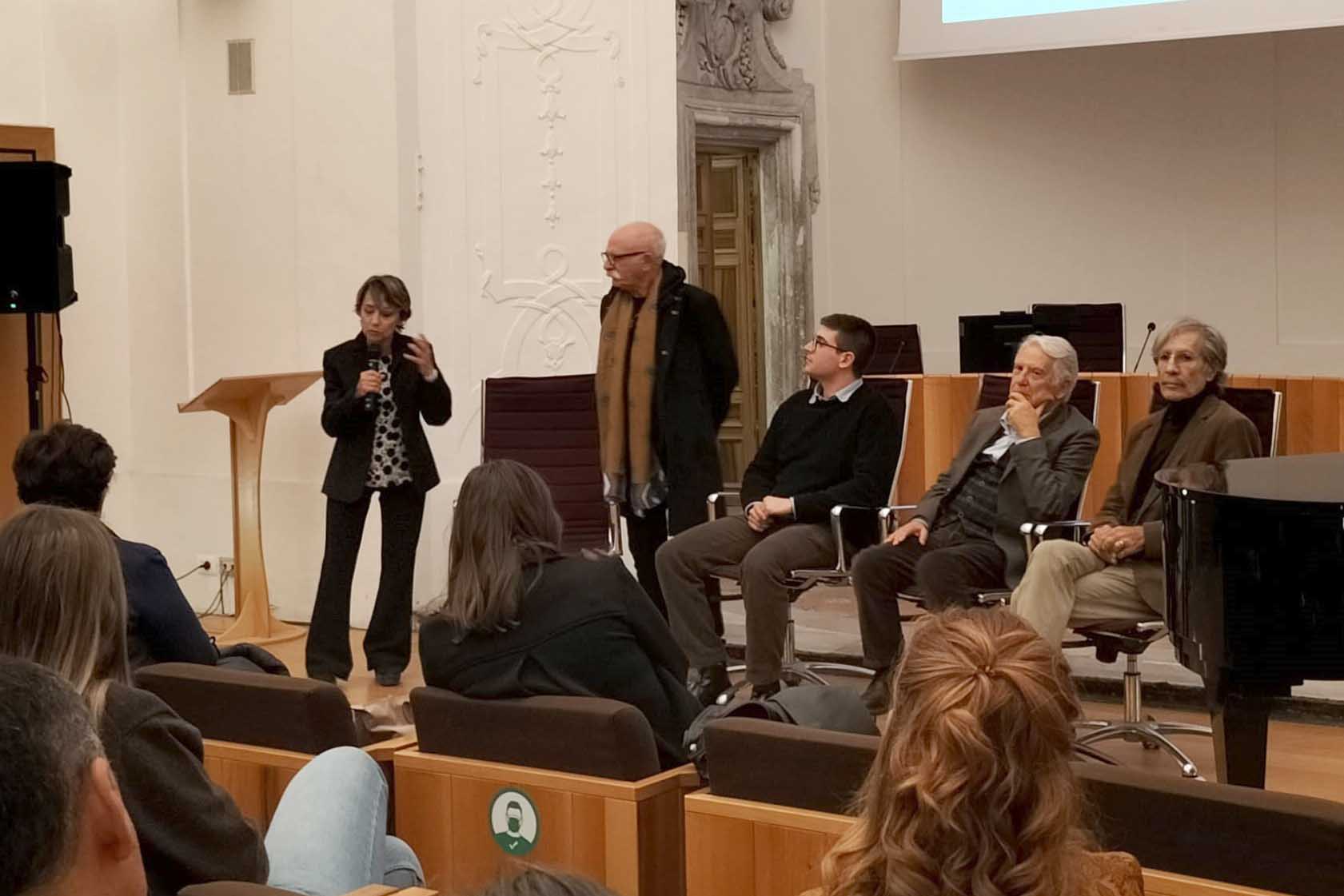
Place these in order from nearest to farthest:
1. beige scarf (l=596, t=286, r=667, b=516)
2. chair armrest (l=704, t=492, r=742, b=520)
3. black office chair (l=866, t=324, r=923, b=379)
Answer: chair armrest (l=704, t=492, r=742, b=520) → beige scarf (l=596, t=286, r=667, b=516) → black office chair (l=866, t=324, r=923, b=379)

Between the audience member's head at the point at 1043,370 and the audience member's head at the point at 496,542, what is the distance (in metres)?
2.02

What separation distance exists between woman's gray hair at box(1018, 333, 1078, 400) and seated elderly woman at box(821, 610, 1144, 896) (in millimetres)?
3187

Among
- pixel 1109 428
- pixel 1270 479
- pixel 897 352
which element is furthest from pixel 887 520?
pixel 897 352

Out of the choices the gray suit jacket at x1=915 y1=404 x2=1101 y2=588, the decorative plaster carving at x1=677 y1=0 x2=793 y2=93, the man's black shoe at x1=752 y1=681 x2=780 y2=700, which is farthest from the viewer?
the decorative plaster carving at x1=677 y1=0 x2=793 y2=93

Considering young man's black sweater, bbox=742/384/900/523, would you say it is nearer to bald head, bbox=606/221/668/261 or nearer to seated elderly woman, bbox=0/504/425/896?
bald head, bbox=606/221/668/261

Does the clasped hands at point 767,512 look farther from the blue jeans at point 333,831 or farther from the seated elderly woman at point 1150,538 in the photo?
the blue jeans at point 333,831

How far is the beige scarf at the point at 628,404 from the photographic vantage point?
562 centimetres

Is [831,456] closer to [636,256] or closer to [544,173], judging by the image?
[636,256]

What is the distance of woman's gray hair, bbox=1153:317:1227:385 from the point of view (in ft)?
14.8

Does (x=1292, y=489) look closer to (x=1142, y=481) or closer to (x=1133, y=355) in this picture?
(x=1142, y=481)

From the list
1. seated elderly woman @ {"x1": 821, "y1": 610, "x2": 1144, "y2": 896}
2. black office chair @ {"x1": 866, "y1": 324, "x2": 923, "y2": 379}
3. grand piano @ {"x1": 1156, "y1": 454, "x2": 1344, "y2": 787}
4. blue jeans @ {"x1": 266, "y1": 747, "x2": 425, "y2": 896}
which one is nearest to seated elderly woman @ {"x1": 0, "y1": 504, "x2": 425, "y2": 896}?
blue jeans @ {"x1": 266, "y1": 747, "x2": 425, "y2": 896}

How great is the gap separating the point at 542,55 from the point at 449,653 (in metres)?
4.50

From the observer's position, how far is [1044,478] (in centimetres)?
472

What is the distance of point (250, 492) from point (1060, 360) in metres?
3.28
